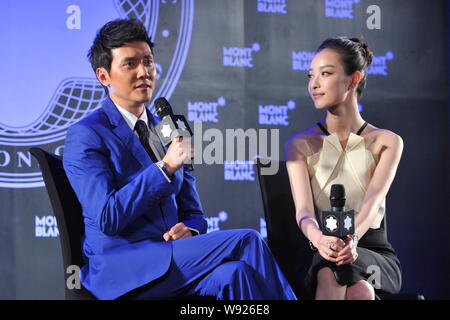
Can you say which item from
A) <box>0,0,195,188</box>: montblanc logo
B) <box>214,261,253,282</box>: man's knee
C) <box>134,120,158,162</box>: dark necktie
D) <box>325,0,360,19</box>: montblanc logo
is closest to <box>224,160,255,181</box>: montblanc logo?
<box>0,0,195,188</box>: montblanc logo

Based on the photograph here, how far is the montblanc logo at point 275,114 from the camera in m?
4.32

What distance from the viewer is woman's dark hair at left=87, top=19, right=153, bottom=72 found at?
96.8 inches

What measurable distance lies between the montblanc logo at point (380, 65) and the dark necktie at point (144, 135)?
8.21ft

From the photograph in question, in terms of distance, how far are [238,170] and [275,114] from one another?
0.45 m

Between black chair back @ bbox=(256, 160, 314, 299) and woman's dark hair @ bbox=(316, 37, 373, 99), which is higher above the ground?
woman's dark hair @ bbox=(316, 37, 373, 99)

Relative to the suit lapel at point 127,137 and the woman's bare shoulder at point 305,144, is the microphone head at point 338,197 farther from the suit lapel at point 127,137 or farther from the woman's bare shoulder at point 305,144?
the suit lapel at point 127,137

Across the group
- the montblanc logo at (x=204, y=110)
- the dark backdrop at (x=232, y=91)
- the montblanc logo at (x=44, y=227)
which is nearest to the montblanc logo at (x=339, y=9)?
the dark backdrop at (x=232, y=91)

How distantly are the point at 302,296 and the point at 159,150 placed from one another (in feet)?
2.49

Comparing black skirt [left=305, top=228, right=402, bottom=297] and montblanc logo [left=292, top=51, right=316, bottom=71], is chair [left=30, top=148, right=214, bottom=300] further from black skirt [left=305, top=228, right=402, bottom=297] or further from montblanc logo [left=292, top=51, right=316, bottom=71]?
montblanc logo [left=292, top=51, right=316, bottom=71]

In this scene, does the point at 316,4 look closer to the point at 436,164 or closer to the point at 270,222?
the point at 436,164

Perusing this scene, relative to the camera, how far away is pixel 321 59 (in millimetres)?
2730

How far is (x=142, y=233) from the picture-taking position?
7.52 feet

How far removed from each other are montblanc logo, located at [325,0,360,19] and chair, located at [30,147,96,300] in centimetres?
273

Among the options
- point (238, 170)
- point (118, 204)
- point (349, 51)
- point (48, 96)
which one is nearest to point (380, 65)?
point (238, 170)
